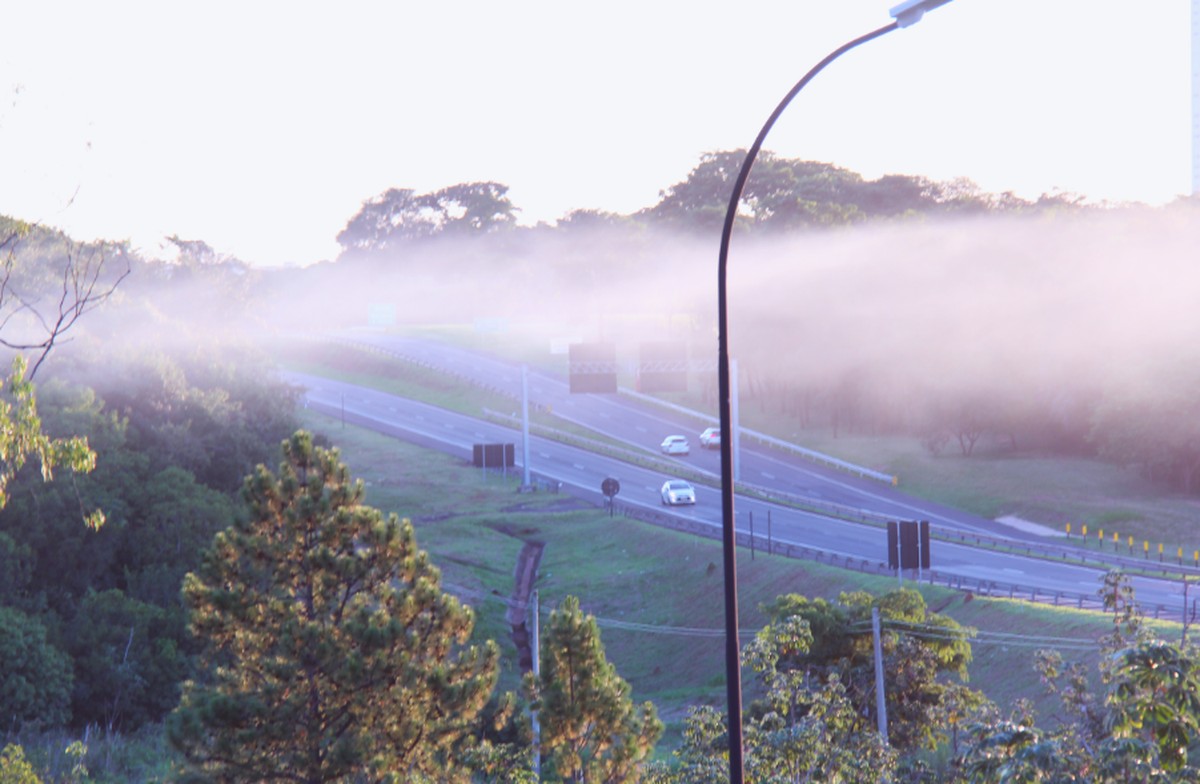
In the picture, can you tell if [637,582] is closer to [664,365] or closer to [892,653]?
[664,365]

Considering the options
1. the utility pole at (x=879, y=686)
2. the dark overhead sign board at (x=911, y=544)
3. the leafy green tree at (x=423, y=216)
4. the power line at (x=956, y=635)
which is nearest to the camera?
the utility pole at (x=879, y=686)

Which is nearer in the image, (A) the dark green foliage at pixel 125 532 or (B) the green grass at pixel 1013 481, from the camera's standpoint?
(A) the dark green foliage at pixel 125 532

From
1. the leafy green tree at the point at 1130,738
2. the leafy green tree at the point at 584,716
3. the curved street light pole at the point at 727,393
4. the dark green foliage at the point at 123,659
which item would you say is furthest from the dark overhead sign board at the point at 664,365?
the leafy green tree at the point at 1130,738

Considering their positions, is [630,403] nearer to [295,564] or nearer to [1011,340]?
[1011,340]

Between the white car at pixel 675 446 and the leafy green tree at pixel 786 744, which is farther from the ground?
the leafy green tree at pixel 786 744

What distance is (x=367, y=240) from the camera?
113 m

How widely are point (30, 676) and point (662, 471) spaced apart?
1245 inches

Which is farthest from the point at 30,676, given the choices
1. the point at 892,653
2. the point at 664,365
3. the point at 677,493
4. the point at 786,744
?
the point at 664,365

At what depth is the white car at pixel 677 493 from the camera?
47.9 metres

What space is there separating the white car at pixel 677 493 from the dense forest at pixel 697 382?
747 cm

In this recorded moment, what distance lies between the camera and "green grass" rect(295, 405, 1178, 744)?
24.8 meters

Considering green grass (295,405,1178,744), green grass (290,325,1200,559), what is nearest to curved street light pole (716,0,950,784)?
green grass (295,405,1178,744)

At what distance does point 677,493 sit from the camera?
48031 mm

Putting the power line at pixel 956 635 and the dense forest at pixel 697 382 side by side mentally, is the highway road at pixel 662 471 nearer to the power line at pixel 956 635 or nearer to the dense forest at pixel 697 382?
the power line at pixel 956 635
